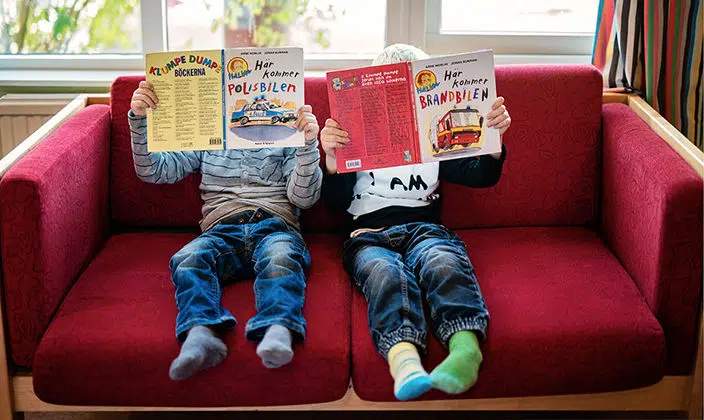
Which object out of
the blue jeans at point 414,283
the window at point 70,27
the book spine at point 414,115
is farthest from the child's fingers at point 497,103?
the window at point 70,27

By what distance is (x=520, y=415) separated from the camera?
83.9 inches

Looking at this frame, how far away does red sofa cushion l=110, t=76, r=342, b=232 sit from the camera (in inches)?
88.1

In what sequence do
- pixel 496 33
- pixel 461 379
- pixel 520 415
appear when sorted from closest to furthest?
pixel 461 379
pixel 520 415
pixel 496 33

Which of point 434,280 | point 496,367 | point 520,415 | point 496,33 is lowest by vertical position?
point 520,415

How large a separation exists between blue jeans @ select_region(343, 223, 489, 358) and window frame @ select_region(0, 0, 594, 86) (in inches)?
33.7

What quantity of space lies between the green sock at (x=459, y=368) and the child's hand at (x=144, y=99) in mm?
876

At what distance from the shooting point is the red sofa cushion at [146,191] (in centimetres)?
224

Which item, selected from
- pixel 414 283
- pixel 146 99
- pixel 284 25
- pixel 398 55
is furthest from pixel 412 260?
pixel 284 25

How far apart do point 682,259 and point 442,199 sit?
0.67 m

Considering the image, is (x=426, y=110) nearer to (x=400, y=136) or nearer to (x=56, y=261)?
(x=400, y=136)

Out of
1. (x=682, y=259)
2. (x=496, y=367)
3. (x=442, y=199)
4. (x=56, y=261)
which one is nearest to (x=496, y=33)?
(x=442, y=199)

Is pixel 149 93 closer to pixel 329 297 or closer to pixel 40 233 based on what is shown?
pixel 40 233

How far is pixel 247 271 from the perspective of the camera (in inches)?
78.5

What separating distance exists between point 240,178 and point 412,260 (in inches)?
19.9
